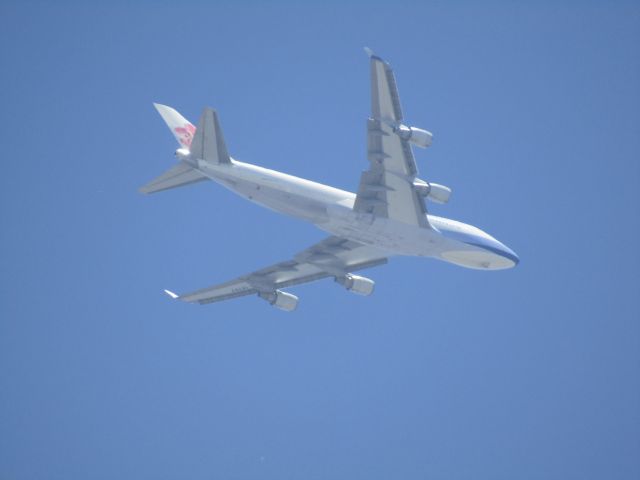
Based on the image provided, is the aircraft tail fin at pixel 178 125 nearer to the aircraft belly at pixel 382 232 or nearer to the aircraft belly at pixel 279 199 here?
the aircraft belly at pixel 279 199

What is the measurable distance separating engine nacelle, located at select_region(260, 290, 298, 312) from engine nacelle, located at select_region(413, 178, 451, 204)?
38.6 ft

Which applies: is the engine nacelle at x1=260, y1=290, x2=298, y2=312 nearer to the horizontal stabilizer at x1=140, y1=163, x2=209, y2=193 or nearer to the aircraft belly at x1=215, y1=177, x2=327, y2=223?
the aircraft belly at x1=215, y1=177, x2=327, y2=223

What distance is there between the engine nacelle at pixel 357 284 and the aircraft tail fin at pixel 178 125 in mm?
11635

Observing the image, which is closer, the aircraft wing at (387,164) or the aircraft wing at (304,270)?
the aircraft wing at (387,164)

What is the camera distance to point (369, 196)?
43.9 metres

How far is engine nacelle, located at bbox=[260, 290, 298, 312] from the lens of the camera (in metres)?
51.5

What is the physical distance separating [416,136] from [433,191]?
4.37 m

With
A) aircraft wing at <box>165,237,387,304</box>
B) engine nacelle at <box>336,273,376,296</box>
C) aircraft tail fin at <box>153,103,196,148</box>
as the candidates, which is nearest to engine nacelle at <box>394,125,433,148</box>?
aircraft wing at <box>165,237,387,304</box>

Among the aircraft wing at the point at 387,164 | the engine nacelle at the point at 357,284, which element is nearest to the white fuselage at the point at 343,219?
the aircraft wing at the point at 387,164

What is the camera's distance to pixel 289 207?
4478cm

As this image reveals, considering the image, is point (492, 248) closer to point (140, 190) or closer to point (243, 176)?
point (243, 176)

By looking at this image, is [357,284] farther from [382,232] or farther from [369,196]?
[369,196]

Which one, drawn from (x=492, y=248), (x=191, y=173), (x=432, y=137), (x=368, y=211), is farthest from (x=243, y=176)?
(x=492, y=248)

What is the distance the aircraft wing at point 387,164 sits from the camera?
38594 mm
